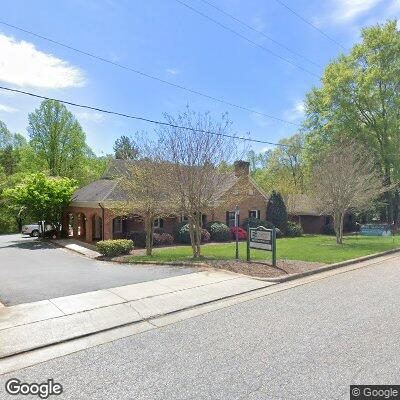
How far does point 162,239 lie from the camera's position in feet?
75.2

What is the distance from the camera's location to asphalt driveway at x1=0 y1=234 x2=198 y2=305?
9.65m

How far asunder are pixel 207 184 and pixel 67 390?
10.5m

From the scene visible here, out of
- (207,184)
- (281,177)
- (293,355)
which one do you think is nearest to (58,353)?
(293,355)

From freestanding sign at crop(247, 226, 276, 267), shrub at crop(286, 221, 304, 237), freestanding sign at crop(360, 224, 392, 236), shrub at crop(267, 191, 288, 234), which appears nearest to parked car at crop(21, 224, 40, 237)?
shrub at crop(267, 191, 288, 234)

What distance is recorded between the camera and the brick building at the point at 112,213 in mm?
21469

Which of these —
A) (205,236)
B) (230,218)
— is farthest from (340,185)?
(230,218)

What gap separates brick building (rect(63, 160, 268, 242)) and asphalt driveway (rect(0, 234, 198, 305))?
4824 mm

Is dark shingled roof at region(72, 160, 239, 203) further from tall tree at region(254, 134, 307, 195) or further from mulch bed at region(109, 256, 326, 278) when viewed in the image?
tall tree at region(254, 134, 307, 195)

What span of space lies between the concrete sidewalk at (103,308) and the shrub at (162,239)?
11.5 metres

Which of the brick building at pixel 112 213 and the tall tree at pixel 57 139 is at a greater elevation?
the tall tree at pixel 57 139

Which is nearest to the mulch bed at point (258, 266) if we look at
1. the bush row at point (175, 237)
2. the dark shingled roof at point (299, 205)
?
the bush row at point (175, 237)

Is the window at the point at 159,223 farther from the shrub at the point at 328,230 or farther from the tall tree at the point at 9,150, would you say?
the tall tree at the point at 9,150

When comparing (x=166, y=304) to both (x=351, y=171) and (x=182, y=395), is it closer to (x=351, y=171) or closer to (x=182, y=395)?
(x=182, y=395)

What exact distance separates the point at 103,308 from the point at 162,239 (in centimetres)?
1469
